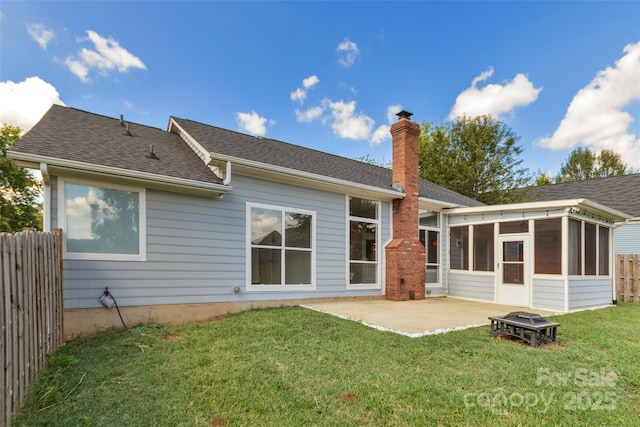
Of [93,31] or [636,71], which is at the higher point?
[636,71]

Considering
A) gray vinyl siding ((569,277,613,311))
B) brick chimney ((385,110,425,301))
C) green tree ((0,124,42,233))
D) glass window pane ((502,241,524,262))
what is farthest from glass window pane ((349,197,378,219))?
green tree ((0,124,42,233))

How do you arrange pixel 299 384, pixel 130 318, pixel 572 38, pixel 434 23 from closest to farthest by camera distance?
pixel 299 384
pixel 130 318
pixel 572 38
pixel 434 23

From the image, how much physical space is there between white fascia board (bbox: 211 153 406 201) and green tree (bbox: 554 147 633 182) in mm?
31356

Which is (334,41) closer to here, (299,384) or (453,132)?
(453,132)

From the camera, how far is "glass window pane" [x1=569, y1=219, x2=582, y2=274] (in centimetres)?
812

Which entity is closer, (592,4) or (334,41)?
(592,4)

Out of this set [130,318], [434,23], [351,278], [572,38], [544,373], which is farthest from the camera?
[434,23]

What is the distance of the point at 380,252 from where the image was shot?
9.24m

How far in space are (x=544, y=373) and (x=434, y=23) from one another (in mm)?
12815

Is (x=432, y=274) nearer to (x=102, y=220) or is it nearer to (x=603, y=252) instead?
(x=603, y=252)

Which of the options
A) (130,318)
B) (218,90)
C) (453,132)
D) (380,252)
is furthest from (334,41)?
(130,318)

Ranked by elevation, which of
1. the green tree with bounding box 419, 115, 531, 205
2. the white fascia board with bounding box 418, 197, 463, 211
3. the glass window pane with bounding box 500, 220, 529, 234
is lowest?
the glass window pane with bounding box 500, 220, 529, 234

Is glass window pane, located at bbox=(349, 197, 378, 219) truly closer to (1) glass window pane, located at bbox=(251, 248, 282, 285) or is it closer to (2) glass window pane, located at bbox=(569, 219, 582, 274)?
(1) glass window pane, located at bbox=(251, 248, 282, 285)

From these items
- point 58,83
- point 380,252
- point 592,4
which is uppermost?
point 592,4
